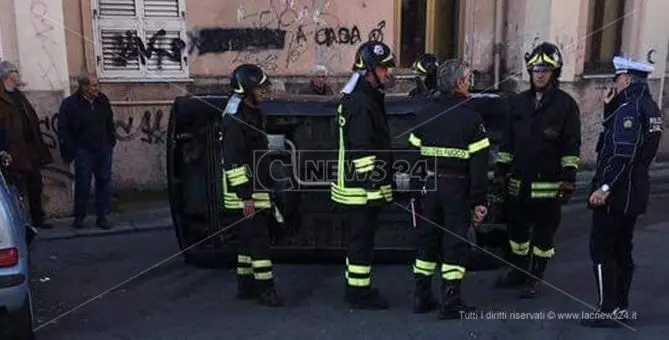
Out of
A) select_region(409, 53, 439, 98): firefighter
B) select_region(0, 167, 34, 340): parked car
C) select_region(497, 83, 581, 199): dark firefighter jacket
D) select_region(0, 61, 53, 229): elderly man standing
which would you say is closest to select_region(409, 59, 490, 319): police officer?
select_region(497, 83, 581, 199): dark firefighter jacket

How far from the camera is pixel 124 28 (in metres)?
8.58

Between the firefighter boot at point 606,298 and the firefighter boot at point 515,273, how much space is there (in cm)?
80

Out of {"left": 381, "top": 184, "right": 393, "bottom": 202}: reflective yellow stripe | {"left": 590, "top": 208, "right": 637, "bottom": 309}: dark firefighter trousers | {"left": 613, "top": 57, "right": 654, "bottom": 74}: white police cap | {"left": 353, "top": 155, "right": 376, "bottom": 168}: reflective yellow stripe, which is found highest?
{"left": 613, "top": 57, "right": 654, "bottom": 74}: white police cap

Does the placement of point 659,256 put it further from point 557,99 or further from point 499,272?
point 557,99

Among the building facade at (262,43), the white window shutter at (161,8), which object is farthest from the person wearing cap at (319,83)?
the white window shutter at (161,8)

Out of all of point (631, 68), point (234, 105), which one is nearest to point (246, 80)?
point (234, 105)

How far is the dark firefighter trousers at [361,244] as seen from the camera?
502 cm

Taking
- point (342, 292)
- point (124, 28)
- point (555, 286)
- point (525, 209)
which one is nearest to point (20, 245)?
point (342, 292)

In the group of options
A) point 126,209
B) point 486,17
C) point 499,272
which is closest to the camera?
point 499,272

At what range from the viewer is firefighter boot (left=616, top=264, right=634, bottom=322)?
15.5ft

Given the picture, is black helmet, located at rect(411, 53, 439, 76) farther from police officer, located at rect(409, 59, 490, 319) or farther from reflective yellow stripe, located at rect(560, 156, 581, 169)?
reflective yellow stripe, located at rect(560, 156, 581, 169)

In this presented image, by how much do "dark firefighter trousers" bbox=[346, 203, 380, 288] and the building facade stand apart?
13.6 ft

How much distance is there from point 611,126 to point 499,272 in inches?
74.7

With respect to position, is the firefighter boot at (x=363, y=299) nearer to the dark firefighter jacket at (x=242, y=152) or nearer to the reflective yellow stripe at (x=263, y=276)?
the reflective yellow stripe at (x=263, y=276)
